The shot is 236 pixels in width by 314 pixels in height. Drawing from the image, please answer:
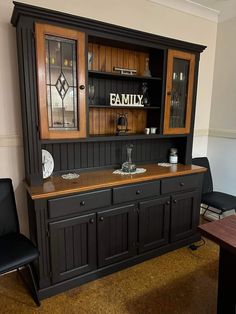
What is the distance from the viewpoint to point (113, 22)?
2.25 m

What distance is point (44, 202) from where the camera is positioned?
1.71m

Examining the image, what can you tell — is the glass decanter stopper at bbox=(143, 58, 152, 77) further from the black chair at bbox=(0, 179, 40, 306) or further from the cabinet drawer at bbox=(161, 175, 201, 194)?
the black chair at bbox=(0, 179, 40, 306)

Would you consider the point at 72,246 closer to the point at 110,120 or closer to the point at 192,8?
the point at 110,120

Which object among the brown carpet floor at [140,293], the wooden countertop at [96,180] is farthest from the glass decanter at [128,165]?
the brown carpet floor at [140,293]

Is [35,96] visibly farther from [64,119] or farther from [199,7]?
[199,7]

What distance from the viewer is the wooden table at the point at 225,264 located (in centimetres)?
130

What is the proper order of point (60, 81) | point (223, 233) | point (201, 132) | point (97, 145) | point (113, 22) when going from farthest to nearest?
point (201, 132) → point (97, 145) → point (113, 22) → point (60, 81) → point (223, 233)

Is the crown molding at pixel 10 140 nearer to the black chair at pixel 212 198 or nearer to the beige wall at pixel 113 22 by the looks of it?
the beige wall at pixel 113 22

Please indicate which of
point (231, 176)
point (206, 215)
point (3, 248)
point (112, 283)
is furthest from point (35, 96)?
point (206, 215)

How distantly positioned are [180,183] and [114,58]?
1426 millimetres

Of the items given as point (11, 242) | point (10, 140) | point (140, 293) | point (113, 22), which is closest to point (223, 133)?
point (113, 22)

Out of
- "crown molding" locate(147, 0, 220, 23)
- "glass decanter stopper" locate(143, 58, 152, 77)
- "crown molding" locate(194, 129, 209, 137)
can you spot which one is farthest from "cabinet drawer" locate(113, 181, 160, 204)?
"crown molding" locate(147, 0, 220, 23)

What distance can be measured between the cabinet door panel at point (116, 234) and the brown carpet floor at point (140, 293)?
0.59ft

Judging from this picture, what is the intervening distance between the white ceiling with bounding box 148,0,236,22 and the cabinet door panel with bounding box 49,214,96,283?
2366 mm
